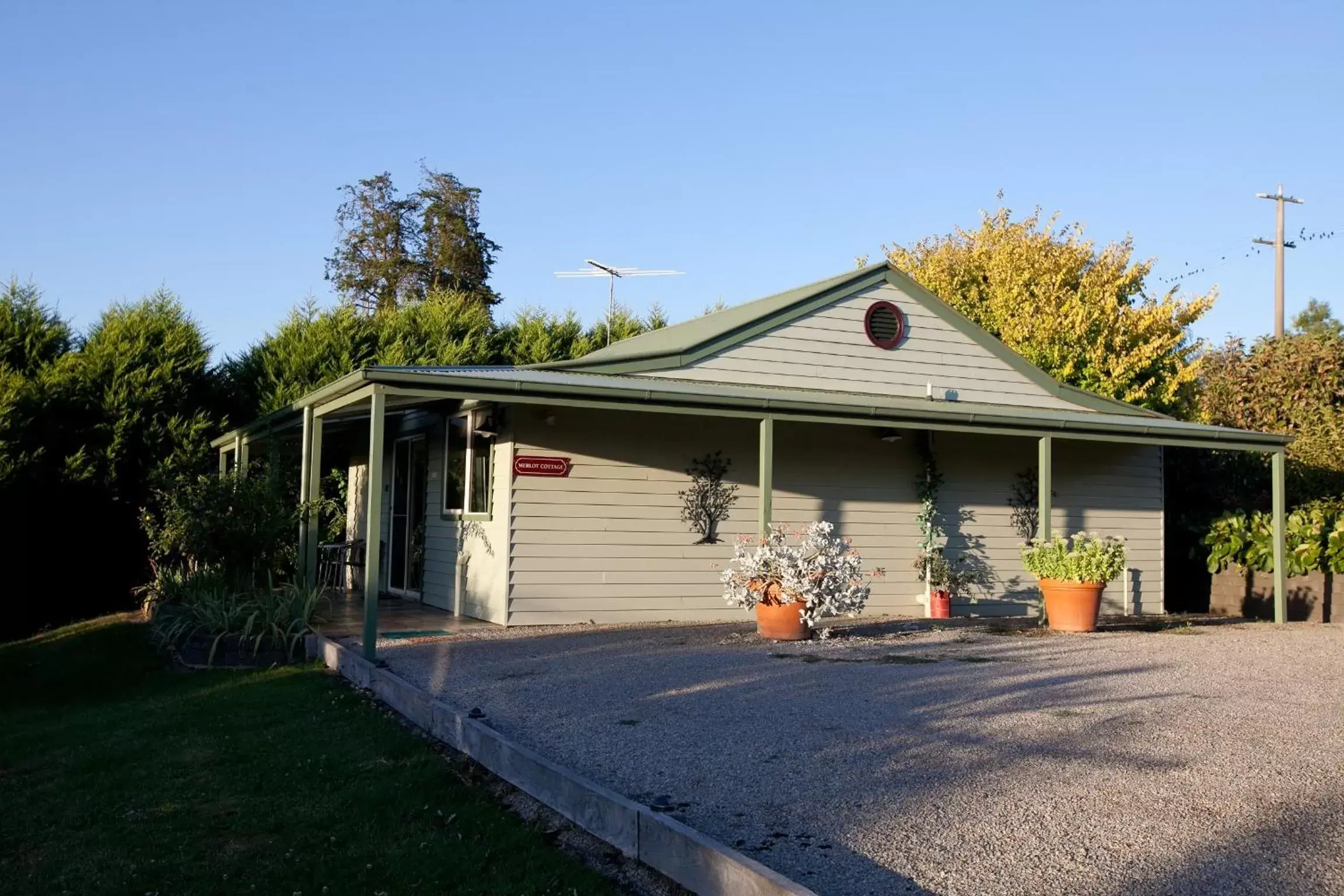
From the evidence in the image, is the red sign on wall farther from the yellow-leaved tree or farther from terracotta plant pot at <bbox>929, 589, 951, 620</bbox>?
the yellow-leaved tree

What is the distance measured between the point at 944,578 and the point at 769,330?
11.3ft

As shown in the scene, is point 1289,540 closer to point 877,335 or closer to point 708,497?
point 877,335

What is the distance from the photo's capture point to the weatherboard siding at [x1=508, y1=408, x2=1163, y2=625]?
38.2 feet

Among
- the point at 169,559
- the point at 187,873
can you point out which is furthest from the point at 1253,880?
the point at 169,559

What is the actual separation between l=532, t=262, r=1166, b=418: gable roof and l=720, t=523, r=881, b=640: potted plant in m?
3.02

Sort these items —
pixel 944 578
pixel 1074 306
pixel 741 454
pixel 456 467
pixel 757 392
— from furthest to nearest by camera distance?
pixel 1074 306, pixel 944 578, pixel 456 467, pixel 741 454, pixel 757 392

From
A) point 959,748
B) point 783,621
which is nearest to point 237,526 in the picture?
point 783,621

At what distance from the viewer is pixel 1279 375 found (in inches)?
699

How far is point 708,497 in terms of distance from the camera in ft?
40.8

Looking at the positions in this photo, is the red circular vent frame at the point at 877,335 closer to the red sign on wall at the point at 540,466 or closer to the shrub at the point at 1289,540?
the red sign on wall at the point at 540,466

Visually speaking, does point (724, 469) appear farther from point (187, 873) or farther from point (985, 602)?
point (187, 873)

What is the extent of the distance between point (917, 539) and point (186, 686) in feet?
26.2

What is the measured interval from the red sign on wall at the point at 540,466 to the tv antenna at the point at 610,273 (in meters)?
9.10

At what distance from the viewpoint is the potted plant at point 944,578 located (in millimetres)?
13305
